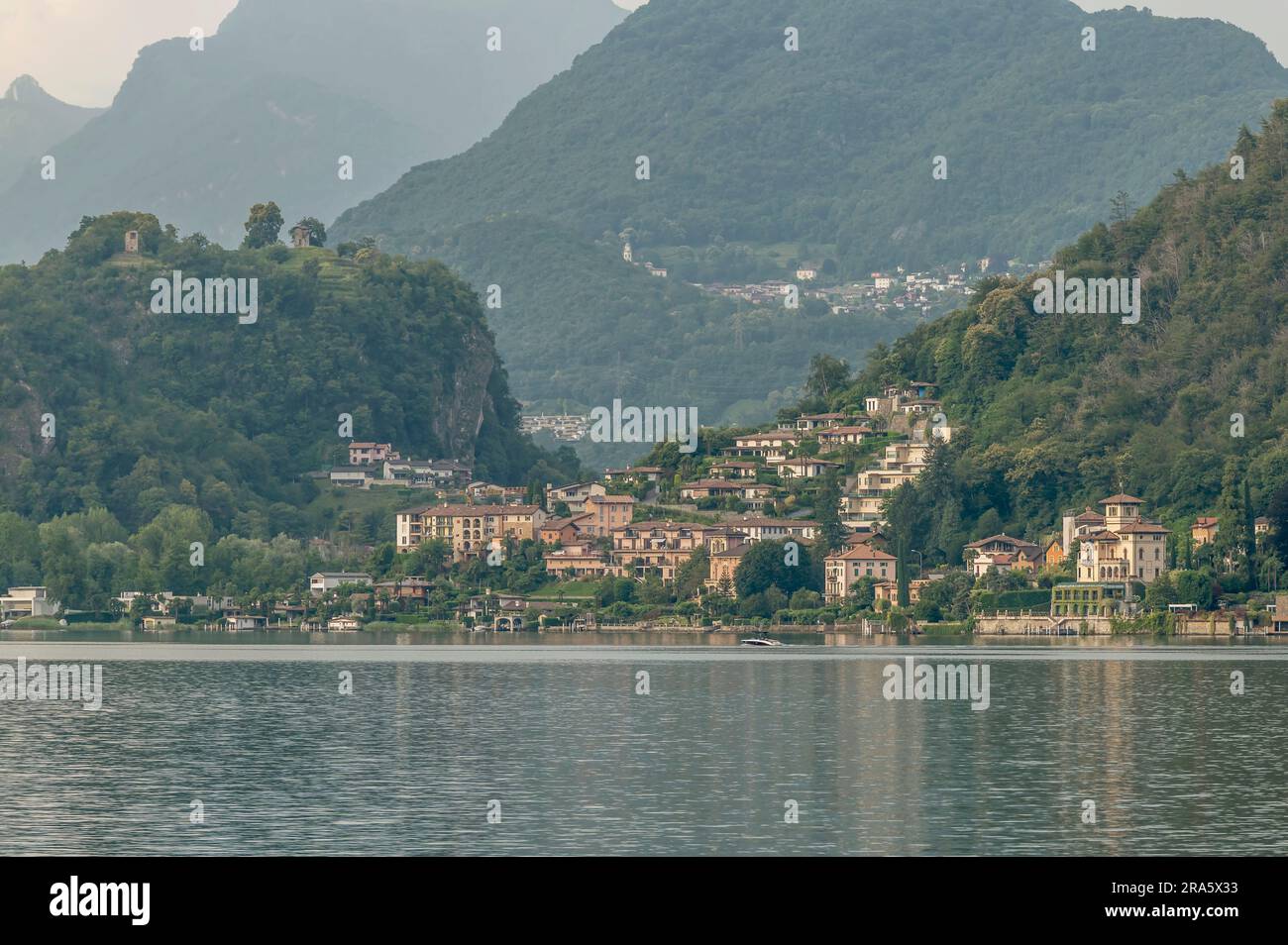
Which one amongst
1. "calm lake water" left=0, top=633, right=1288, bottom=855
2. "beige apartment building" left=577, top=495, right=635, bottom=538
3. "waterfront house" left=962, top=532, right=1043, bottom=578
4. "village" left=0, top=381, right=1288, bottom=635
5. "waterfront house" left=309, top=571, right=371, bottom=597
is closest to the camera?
"calm lake water" left=0, top=633, right=1288, bottom=855

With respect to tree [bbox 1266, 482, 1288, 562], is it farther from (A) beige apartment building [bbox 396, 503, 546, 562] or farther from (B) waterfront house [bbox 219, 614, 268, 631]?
(B) waterfront house [bbox 219, 614, 268, 631]

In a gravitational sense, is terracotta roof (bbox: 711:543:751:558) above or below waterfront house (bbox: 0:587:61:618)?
above

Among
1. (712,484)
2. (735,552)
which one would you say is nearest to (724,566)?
(735,552)

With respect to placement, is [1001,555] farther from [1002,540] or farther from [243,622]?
[243,622]

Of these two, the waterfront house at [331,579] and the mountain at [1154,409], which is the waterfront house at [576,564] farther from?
the mountain at [1154,409]

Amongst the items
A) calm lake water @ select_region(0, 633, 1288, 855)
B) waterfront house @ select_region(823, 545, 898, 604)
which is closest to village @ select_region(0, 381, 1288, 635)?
waterfront house @ select_region(823, 545, 898, 604)

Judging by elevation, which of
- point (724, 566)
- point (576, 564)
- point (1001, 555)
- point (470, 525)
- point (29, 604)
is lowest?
point (29, 604)
